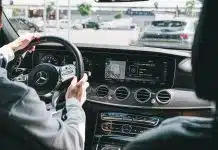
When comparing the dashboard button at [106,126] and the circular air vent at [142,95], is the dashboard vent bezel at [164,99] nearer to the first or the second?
the circular air vent at [142,95]

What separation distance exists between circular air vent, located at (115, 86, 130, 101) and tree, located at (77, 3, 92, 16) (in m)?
2.75

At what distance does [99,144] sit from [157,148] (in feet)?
9.57

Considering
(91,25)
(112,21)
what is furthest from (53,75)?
(112,21)

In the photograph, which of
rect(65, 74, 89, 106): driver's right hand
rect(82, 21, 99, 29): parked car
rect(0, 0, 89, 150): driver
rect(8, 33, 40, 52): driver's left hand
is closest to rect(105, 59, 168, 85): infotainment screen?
rect(8, 33, 40, 52): driver's left hand

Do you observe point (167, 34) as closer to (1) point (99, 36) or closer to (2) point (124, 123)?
(1) point (99, 36)

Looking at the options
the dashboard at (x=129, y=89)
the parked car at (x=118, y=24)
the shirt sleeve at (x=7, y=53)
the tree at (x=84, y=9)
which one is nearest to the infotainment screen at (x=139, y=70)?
the dashboard at (x=129, y=89)

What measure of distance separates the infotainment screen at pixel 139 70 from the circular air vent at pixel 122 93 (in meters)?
0.09

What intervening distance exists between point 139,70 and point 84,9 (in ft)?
10.1

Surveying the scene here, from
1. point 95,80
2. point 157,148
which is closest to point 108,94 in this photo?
point 95,80

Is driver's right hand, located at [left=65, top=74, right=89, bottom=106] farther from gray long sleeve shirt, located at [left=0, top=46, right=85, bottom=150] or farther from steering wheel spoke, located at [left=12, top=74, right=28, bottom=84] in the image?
steering wheel spoke, located at [left=12, top=74, right=28, bottom=84]

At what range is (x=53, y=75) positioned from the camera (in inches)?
133

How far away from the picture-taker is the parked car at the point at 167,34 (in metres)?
4.66

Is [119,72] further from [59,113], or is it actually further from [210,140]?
[210,140]

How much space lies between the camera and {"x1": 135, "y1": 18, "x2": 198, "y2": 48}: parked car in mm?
4658
